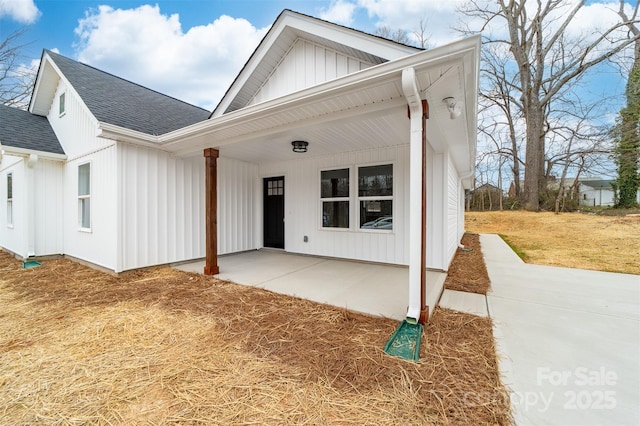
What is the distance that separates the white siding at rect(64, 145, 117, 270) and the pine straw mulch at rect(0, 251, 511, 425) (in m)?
1.59

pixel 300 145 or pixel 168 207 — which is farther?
pixel 168 207

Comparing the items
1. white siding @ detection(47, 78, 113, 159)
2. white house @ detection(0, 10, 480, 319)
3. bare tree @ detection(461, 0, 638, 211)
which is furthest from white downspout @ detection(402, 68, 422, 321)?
bare tree @ detection(461, 0, 638, 211)

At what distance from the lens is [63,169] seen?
6.66 metres

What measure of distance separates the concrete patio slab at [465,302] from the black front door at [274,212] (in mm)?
4520

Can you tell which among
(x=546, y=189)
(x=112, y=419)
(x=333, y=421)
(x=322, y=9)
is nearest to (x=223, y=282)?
(x=112, y=419)

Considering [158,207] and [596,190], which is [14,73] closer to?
[158,207]

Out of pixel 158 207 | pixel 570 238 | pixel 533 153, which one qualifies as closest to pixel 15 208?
pixel 158 207

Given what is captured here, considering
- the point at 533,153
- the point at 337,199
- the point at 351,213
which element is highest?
the point at 533,153

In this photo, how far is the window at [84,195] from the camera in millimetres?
5732

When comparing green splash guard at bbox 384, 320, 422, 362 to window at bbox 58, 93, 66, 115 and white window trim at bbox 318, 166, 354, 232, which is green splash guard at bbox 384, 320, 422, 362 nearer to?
white window trim at bbox 318, 166, 354, 232

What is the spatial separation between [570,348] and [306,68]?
5.25 meters

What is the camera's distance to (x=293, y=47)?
4914 mm

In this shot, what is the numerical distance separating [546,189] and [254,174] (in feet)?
65.5

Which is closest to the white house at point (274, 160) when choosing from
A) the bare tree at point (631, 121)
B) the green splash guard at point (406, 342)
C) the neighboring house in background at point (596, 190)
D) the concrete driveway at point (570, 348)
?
Answer: the green splash guard at point (406, 342)
